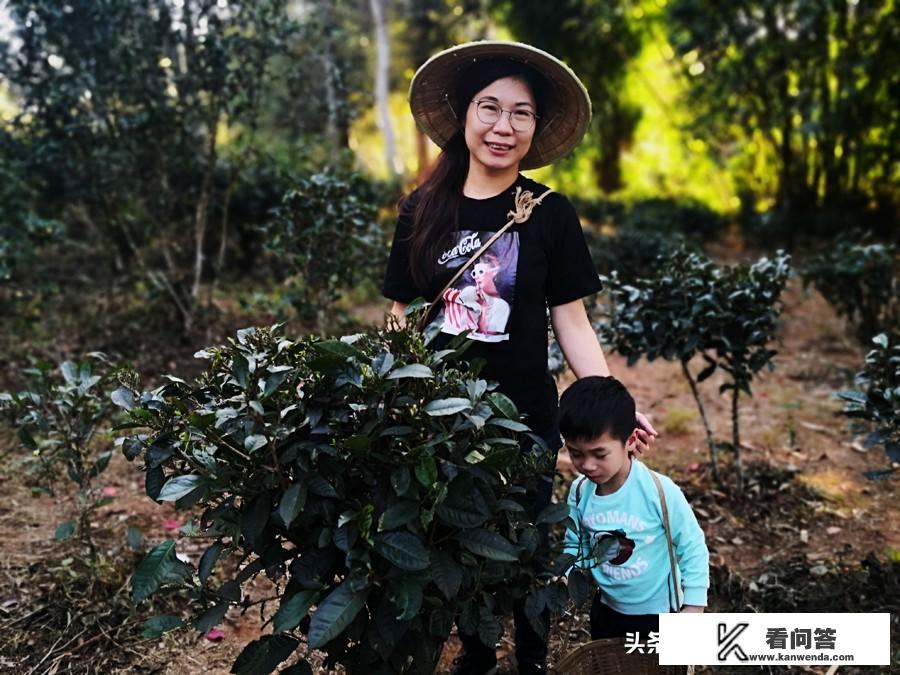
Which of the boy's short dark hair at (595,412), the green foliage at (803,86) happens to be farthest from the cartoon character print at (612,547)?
the green foliage at (803,86)

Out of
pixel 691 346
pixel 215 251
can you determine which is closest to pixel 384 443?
pixel 691 346

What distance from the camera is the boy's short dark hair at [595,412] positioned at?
5.83 feet

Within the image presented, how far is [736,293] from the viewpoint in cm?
305

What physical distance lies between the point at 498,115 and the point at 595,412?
0.79 metres

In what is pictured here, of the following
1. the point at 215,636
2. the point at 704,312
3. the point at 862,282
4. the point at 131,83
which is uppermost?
the point at 131,83

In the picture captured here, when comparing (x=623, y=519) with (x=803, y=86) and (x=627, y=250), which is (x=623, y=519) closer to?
(x=627, y=250)

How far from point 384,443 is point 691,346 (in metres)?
1.90

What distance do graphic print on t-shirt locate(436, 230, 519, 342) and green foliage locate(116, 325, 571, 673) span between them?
0.32 m

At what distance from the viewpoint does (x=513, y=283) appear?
6.20 feet

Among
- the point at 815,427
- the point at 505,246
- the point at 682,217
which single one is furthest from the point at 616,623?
the point at 682,217

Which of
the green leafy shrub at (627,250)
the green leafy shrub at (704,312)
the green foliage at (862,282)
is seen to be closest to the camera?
the green leafy shrub at (704,312)

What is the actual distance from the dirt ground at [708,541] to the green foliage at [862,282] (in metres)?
0.88

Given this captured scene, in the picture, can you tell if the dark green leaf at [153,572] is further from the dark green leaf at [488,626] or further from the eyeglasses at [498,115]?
the eyeglasses at [498,115]

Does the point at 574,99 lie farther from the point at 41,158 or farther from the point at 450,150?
the point at 41,158
